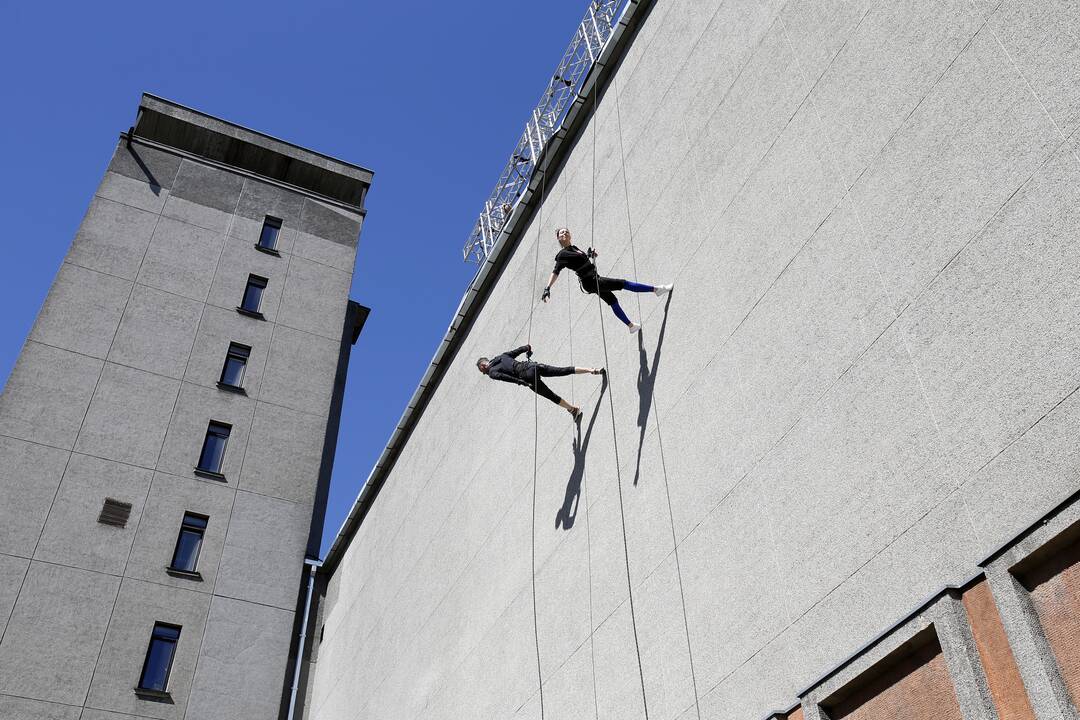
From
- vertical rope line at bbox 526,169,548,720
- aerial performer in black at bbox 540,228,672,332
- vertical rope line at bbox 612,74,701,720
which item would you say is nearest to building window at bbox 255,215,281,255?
vertical rope line at bbox 526,169,548,720

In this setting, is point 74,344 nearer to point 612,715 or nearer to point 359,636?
point 359,636

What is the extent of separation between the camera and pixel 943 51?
7617 mm

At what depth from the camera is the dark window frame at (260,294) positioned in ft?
81.7

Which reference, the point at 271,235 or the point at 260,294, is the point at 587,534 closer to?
the point at 260,294

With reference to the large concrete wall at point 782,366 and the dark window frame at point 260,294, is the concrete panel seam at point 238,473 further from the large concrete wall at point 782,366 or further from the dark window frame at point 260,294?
the large concrete wall at point 782,366

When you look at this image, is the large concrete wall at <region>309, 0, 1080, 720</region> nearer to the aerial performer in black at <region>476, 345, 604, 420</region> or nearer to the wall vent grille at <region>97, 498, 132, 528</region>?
the aerial performer in black at <region>476, 345, 604, 420</region>

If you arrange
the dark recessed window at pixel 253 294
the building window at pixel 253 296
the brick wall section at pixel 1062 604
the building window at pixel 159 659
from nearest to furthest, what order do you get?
the brick wall section at pixel 1062 604, the building window at pixel 159 659, the building window at pixel 253 296, the dark recessed window at pixel 253 294

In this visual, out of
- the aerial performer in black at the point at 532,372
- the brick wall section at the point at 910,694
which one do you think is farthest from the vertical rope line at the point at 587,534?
the brick wall section at the point at 910,694

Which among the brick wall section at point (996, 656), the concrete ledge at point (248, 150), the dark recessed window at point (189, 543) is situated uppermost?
the concrete ledge at point (248, 150)

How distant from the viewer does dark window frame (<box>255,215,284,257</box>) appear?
26422mm

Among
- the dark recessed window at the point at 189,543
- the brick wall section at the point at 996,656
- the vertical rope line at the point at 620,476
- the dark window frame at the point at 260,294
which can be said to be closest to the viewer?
the brick wall section at the point at 996,656

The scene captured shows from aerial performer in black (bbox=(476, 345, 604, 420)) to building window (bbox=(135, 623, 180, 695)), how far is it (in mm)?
10646

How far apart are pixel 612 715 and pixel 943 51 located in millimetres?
6446

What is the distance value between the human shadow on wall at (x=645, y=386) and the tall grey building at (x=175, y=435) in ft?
41.1
